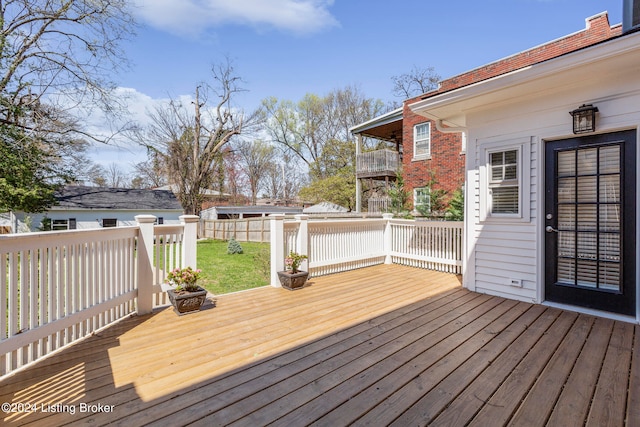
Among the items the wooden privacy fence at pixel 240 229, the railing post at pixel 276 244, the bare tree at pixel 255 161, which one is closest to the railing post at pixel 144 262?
the railing post at pixel 276 244

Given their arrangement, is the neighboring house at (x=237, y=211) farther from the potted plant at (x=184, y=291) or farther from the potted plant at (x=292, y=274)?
the potted plant at (x=184, y=291)

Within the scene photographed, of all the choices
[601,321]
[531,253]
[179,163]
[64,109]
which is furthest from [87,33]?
[601,321]

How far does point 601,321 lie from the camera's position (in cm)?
313

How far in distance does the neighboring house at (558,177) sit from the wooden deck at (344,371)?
49 centimetres

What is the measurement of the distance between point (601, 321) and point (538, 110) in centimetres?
250

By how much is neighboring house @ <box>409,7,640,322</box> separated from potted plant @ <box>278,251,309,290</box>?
2494 mm

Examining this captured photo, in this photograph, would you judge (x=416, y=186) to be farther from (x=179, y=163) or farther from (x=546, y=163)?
(x=179, y=163)

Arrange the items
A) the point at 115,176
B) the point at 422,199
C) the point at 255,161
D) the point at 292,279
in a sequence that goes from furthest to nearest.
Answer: the point at 115,176, the point at 255,161, the point at 422,199, the point at 292,279

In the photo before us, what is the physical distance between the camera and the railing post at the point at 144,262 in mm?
3400

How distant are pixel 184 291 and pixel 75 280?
109cm

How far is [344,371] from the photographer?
2154 millimetres

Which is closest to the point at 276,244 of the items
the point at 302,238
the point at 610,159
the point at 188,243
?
the point at 302,238

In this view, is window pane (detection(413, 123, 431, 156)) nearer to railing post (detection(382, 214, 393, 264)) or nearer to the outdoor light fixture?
railing post (detection(382, 214, 393, 264))

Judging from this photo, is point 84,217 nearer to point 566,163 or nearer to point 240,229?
point 240,229
